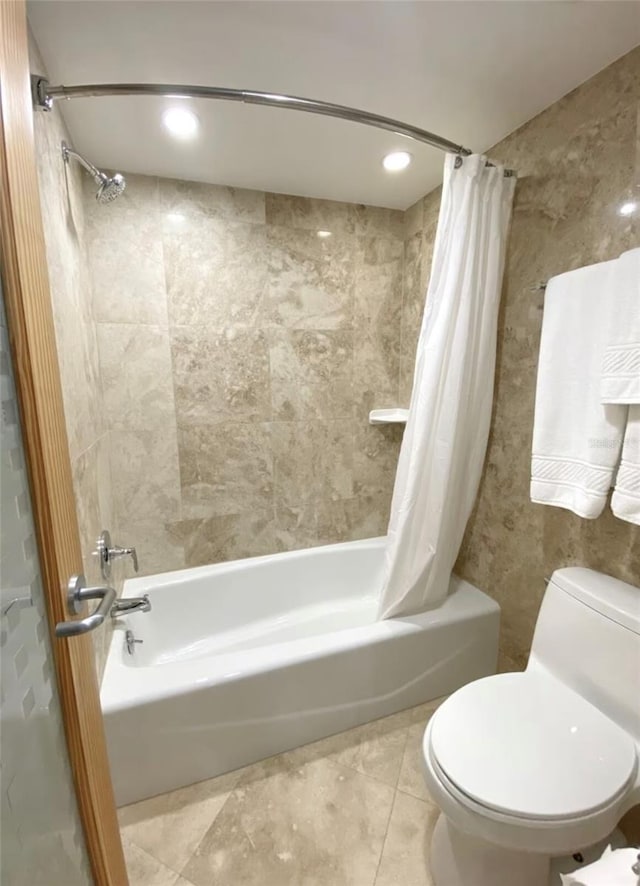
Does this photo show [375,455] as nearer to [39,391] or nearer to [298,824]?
[298,824]

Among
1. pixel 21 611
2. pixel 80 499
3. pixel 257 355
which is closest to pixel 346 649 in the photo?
pixel 80 499

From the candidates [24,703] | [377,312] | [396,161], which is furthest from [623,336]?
[24,703]

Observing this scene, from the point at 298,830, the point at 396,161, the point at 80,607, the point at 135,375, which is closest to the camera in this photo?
the point at 80,607

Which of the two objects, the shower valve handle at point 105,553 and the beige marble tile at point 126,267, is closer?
the shower valve handle at point 105,553

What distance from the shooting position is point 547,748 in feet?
3.20

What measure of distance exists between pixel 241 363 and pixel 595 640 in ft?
5.68

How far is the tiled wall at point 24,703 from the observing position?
524 mm

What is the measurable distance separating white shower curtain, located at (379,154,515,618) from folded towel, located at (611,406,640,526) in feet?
1.93

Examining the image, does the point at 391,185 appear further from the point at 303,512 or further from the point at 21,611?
the point at 21,611

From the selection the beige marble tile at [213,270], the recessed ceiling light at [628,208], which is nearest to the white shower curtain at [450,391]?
the recessed ceiling light at [628,208]

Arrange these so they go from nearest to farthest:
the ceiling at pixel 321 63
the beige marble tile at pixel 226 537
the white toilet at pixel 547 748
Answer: the white toilet at pixel 547 748 < the ceiling at pixel 321 63 < the beige marble tile at pixel 226 537

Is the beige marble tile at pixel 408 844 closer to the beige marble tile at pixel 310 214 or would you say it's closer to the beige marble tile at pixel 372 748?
the beige marble tile at pixel 372 748

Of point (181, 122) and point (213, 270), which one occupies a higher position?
point (181, 122)

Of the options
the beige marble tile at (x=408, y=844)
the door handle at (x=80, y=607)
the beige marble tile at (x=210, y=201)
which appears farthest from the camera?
the beige marble tile at (x=210, y=201)
